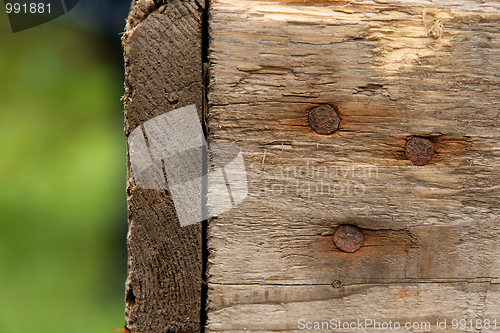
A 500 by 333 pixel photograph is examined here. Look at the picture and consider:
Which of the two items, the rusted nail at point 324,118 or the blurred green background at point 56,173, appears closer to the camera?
the rusted nail at point 324,118

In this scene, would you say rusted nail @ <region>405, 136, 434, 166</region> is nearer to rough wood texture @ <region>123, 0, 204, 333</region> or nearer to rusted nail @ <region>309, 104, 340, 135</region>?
rusted nail @ <region>309, 104, 340, 135</region>

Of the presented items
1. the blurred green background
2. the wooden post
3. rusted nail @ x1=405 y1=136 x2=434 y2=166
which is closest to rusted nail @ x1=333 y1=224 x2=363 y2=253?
the wooden post

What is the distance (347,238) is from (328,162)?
0.23m

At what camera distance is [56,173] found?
2711mm

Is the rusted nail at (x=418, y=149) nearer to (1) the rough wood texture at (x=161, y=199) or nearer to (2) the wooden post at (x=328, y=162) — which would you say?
(2) the wooden post at (x=328, y=162)

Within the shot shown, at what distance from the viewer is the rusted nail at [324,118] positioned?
920mm

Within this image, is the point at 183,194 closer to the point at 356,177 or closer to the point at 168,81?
the point at 168,81

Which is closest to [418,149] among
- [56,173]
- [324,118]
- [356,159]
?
[356,159]

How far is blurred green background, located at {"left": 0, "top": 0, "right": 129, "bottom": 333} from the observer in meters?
2.67

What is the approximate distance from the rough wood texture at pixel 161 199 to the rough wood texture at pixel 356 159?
0.06 metres

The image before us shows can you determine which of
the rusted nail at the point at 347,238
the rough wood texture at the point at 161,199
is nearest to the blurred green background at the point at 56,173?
the rough wood texture at the point at 161,199

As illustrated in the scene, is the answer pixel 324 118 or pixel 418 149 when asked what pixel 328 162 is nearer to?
pixel 324 118

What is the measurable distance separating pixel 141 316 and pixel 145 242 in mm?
224

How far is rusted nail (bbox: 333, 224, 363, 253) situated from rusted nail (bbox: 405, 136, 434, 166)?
0.27 m
